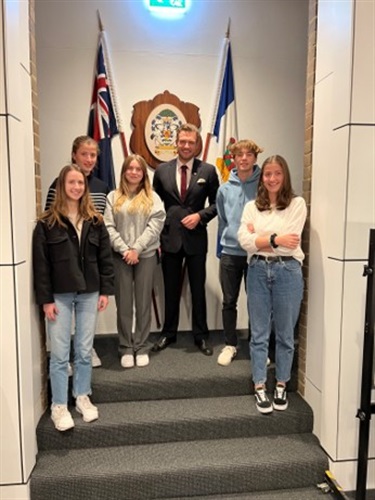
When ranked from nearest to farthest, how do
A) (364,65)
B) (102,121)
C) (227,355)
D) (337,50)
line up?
(364,65) < (337,50) < (227,355) < (102,121)

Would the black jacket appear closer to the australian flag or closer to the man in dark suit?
the man in dark suit

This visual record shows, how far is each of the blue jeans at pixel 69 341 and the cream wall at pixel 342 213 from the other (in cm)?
133

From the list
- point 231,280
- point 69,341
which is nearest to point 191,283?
point 231,280

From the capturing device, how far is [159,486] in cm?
229

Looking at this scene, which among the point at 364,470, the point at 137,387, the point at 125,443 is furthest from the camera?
the point at 137,387

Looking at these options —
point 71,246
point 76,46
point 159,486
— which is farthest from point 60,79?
point 159,486

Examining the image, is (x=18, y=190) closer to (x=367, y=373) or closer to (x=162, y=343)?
(x=162, y=343)

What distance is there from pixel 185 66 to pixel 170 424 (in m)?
2.87

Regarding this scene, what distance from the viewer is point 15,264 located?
2.10 m

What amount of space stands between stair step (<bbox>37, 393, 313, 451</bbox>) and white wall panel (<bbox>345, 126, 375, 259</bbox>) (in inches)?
43.3

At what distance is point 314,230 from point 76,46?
8.24 feet

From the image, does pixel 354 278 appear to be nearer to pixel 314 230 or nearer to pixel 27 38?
pixel 314 230

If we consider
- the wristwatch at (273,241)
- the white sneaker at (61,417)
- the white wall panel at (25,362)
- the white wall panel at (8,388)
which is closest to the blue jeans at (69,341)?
the white sneaker at (61,417)

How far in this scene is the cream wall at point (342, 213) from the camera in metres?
2.18
